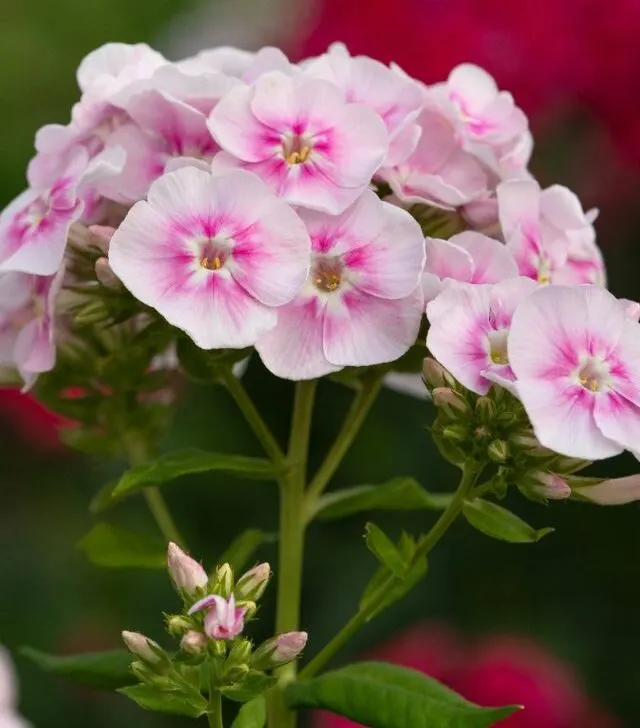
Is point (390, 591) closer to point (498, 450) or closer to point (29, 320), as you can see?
point (498, 450)

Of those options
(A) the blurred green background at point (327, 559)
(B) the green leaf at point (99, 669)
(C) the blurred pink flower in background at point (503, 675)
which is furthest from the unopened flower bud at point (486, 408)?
(A) the blurred green background at point (327, 559)

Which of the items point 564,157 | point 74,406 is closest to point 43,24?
point 564,157

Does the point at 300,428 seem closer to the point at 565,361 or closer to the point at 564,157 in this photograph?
the point at 565,361

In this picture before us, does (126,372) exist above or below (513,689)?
above

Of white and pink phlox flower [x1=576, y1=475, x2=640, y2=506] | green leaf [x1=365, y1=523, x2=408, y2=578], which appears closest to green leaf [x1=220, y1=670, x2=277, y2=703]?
green leaf [x1=365, y1=523, x2=408, y2=578]

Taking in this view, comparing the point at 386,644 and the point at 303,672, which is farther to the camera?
the point at 386,644

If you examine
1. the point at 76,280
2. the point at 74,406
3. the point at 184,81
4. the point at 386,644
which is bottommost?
the point at 386,644
